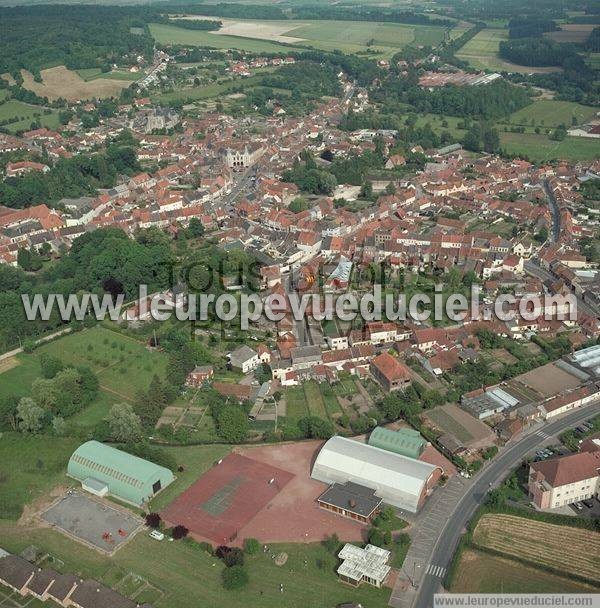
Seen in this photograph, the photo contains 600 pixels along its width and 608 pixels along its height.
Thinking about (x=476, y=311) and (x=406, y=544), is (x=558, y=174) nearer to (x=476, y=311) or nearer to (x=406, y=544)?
(x=476, y=311)

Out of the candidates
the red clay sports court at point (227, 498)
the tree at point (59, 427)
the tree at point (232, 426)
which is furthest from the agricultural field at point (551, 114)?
the tree at point (59, 427)

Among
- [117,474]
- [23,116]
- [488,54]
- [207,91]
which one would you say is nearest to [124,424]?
[117,474]

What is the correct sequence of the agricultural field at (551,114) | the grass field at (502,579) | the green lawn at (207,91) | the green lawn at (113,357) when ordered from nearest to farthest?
the grass field at (502,579) → the green lawn at (113,357) → the agricultural field at (551,114) → the green lawn at (207,91)

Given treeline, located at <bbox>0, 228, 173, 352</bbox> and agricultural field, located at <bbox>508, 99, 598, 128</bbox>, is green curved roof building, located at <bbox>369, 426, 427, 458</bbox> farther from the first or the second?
agricultural field, located at <bbox>508, 99, 598, 128</bbox>

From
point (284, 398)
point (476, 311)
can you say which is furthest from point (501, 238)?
point (284, 398)

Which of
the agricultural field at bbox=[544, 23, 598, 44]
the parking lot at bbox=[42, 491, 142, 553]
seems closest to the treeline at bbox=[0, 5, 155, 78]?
the agricultural field at bbox=[544, 23, 598, 44]

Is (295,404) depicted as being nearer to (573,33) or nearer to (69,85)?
(69,85)

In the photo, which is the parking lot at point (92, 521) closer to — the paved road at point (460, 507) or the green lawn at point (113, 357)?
the green lawn at point (113, 357)
